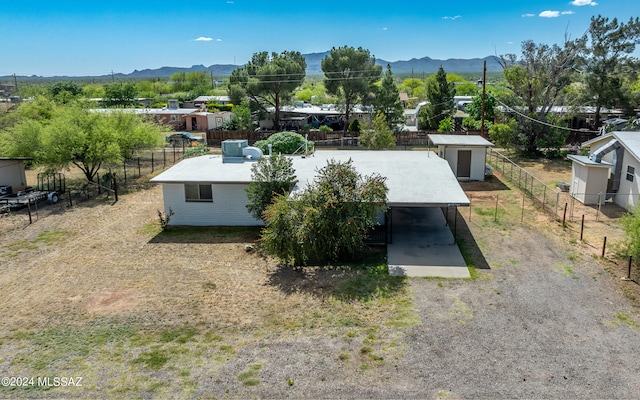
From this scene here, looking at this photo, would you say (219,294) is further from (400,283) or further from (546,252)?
(546,252)

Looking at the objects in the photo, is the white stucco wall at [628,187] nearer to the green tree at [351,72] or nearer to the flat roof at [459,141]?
the flat roof at [459,141]

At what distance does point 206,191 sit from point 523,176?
65.6 feet

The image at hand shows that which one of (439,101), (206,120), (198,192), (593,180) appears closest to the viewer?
(198,192)

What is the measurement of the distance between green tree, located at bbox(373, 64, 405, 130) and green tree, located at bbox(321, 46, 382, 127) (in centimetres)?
155

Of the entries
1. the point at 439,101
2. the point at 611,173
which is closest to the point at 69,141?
the point at 611,173

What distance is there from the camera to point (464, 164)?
29.1 meters

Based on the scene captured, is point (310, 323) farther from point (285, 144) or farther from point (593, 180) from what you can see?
point (285, 144)

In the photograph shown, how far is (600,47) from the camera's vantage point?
118 ft

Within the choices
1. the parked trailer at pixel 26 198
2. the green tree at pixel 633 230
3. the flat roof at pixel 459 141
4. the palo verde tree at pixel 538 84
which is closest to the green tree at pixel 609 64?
the palo verde tree at pixel 538 84

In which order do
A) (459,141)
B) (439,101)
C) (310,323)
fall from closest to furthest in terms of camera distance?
(310,323), (459,141), (439,101)

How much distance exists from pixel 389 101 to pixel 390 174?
78.6 feet

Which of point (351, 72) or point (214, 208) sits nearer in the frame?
point (214, 208)

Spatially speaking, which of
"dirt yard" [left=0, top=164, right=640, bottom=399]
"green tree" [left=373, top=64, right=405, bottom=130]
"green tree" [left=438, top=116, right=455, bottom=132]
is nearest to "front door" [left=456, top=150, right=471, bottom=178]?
"dirt yard" [left=0, top=164, right=640, bottom=399]

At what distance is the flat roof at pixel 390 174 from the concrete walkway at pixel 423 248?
1794mm
